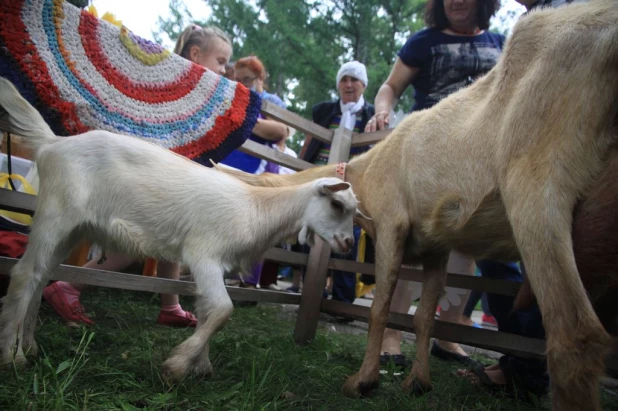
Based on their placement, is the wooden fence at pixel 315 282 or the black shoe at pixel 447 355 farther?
the black shoe at pixel 447 355

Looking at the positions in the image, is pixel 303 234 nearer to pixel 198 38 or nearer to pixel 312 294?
pixel 312 294

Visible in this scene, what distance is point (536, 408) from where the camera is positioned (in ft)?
8.21

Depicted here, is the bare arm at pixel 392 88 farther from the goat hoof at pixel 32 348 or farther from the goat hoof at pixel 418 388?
the goat hoof at pixel 32 348

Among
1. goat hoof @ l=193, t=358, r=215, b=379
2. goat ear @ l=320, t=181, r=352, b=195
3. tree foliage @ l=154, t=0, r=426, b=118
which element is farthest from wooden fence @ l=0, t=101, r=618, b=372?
tree foliage @ l=154, t=0, r=426, b=118

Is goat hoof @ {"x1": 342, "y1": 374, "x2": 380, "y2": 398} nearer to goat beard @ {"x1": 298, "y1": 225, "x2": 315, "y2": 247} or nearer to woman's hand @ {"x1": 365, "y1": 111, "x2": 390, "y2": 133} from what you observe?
goat beard @ {"x1": 298, "y1": 225, "x2": 315, "y2": 247}

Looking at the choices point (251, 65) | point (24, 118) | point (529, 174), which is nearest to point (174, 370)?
point (24, 118)

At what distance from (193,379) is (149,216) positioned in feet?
2.57

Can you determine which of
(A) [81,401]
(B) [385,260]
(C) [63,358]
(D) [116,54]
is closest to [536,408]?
(B) [385,260]

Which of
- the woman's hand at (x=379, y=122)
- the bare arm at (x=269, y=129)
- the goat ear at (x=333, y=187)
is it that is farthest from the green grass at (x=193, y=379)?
the woman's hand at (x=379, y=122)

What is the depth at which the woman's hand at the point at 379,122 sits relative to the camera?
3.65m

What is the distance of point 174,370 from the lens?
202 centimetres

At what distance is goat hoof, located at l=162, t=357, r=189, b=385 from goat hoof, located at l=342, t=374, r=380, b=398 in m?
0.85

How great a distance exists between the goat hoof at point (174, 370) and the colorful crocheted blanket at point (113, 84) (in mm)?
1396

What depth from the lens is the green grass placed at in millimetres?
1841
